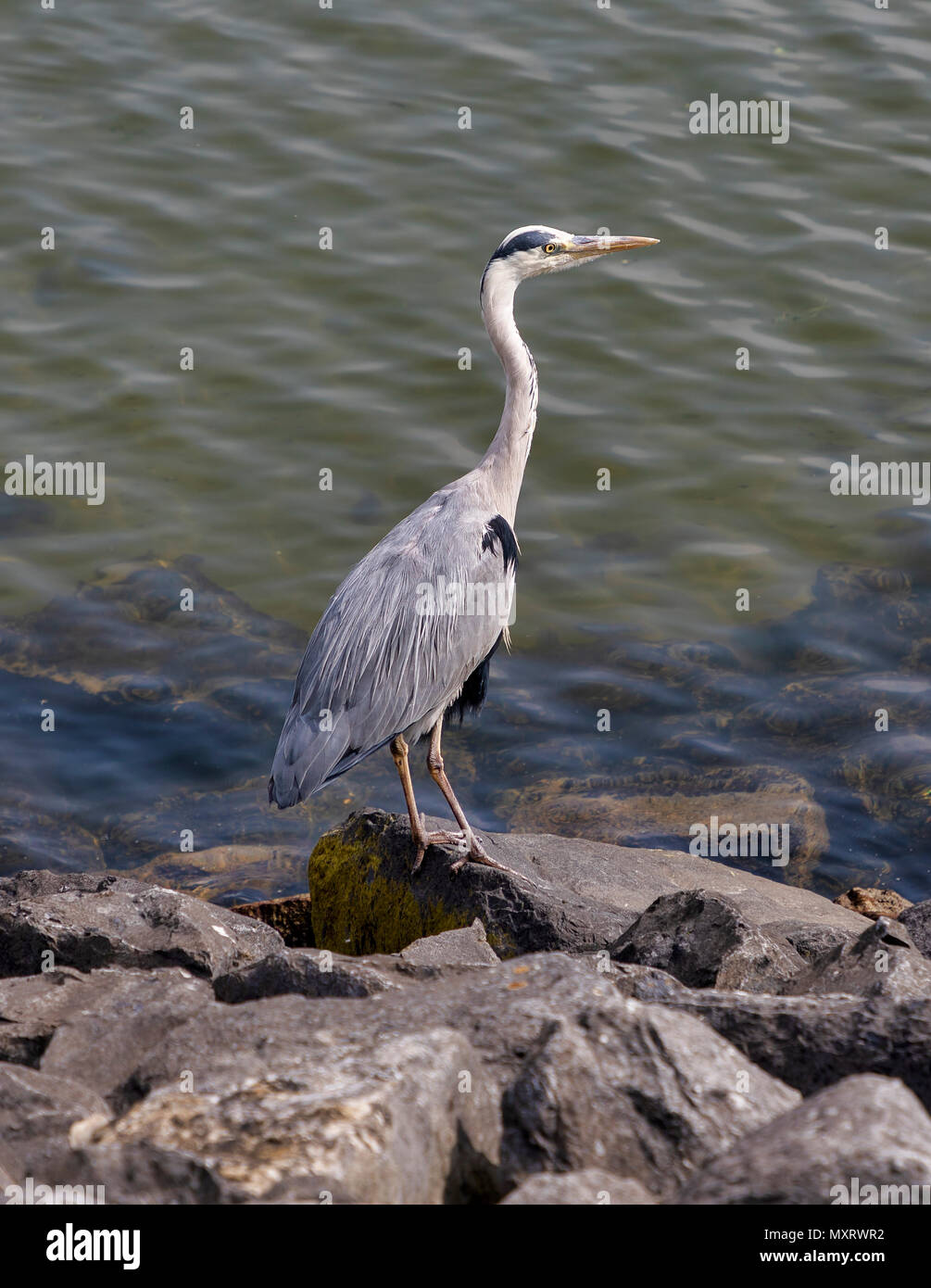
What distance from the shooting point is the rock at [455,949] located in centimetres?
480

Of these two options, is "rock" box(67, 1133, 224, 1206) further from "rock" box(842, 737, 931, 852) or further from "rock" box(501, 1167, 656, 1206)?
"rock" box(842, 737, 931, 852)

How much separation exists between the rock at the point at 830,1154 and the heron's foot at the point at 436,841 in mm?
3110

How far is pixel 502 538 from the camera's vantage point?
7059 mm

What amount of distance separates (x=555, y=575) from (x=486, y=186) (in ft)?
16.5

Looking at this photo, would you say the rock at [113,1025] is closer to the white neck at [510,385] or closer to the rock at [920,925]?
the rock at [920,925]

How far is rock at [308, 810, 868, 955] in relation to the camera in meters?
5.55

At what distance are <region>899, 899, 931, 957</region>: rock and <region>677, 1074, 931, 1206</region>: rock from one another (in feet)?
7.58

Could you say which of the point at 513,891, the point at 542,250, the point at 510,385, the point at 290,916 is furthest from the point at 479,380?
the point at 513,891

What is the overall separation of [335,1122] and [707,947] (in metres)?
2.04

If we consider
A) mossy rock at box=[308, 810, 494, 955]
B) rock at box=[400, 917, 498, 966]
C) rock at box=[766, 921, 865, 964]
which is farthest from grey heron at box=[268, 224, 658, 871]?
rock at box=[766, 921, 865, 964]

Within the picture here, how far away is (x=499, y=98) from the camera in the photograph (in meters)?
14.2

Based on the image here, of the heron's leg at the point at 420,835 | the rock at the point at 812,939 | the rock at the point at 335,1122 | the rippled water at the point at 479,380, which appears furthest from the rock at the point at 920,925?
the rock at the point at 335,1122

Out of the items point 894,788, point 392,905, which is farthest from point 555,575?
point 392,905

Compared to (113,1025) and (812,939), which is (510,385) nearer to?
(812,939)
